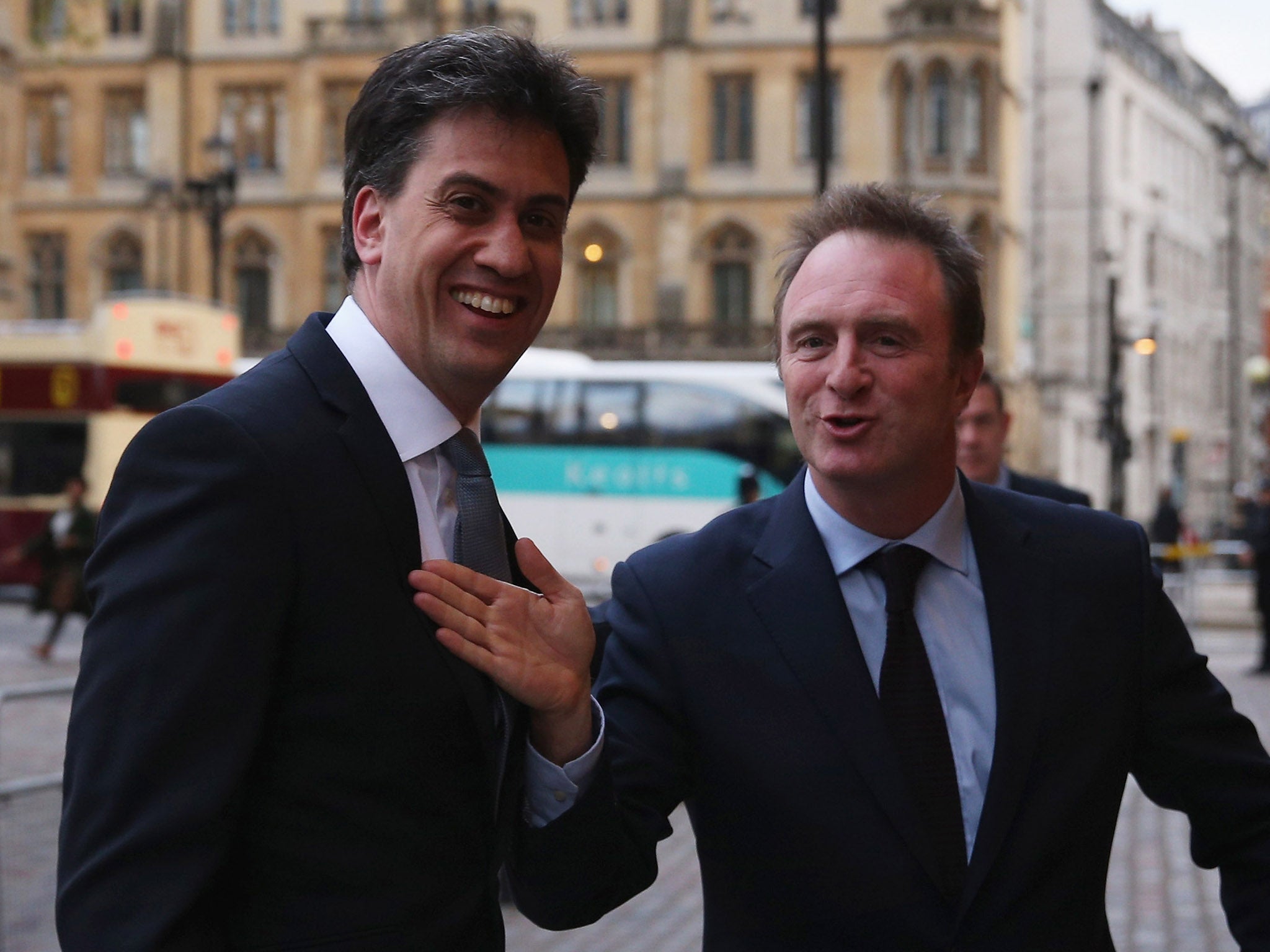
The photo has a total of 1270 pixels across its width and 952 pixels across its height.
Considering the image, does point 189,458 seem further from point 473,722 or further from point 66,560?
point 66,560

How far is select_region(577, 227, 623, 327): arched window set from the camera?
4659 cm

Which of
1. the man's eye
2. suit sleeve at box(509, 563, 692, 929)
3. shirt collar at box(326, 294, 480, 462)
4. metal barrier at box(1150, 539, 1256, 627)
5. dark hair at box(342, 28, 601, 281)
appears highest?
dark hair at box(342, 28, 601, 281)

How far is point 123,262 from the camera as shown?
4872 centimetres

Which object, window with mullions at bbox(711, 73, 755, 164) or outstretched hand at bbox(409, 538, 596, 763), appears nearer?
outstretched hand at bbox(409, 538, 596, 763)

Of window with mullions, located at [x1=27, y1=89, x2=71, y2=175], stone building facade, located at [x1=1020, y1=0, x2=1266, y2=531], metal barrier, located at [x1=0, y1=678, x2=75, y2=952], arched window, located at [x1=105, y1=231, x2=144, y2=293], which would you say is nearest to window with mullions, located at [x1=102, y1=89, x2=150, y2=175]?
window with mullions, located at [x1=27, y1=89, x2=71, y2=175]

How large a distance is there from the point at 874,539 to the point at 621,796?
65cm

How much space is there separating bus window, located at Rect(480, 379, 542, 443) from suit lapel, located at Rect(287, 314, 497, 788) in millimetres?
24417

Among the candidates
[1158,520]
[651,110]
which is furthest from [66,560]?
[651,110]

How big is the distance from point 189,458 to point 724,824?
1181 millimetres

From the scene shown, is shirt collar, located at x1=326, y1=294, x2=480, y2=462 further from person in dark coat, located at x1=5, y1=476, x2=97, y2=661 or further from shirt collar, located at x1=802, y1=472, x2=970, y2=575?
person in dark coat, located at x1=5, y1=476, x2=97, y2=661

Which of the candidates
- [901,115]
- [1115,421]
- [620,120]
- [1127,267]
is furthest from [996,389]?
[1127,267]

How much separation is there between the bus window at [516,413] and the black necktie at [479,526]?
24.3m

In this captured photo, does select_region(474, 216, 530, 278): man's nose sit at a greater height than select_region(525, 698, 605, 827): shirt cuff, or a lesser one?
greater

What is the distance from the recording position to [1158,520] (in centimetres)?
2972
